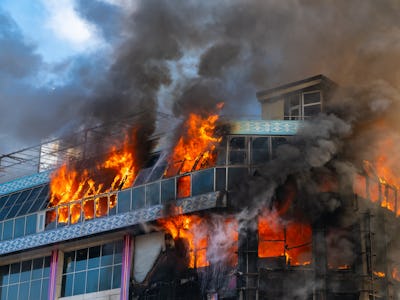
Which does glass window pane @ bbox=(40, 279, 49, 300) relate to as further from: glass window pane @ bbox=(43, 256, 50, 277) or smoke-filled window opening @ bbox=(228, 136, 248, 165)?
smoke-filled window opening @ bbox=(228, 136, 248, 165)

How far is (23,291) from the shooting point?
44.2 m

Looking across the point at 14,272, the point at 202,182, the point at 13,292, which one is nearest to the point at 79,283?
the point at 13,292

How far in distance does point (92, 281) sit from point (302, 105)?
13.3 m

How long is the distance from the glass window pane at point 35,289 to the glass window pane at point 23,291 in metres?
0.39

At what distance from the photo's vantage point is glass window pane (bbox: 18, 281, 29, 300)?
44.0 meters

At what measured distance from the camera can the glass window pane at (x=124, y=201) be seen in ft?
130

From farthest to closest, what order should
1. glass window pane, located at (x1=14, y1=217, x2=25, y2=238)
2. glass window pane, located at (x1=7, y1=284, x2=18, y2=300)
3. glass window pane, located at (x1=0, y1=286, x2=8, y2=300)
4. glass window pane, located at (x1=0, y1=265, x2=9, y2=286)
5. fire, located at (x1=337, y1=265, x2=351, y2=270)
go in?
glass window pane, located at (x1=0, y1=265, x2=9, y2=286) < glass window pane, located at (x1=0, y1=286, x2=8, y2=300) < glass window pane, located at (x1=7, y1=284, x2=18, y2=300) < glass window pane, located at (x1=14, y1=217, x2=25, y2=238) < fire, located at (x1=337, y1=265, x2=351, y2=270)

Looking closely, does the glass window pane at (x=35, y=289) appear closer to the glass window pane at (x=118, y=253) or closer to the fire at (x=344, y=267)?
the glass window pane at (x=118, y=253)

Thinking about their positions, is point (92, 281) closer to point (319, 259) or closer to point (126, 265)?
point (126, 265)

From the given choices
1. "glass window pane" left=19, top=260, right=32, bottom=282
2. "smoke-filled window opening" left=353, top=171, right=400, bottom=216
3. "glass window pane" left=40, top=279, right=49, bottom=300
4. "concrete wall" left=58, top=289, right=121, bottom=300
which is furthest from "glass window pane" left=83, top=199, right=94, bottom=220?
"smoke-filled window opening" left=353, top=171, right=400, bottom=216

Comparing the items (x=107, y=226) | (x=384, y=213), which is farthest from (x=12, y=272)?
(x=384, y=213)

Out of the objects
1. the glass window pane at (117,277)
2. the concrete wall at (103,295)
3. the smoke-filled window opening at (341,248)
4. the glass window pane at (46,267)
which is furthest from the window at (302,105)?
the glass window pane at (46,267)

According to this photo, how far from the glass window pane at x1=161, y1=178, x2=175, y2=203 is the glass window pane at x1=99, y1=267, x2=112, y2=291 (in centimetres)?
489

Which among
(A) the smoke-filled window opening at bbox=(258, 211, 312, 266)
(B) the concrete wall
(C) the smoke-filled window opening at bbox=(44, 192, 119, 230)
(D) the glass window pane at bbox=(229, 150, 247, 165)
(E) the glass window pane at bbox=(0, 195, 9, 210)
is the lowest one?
(B) the concrete wall
